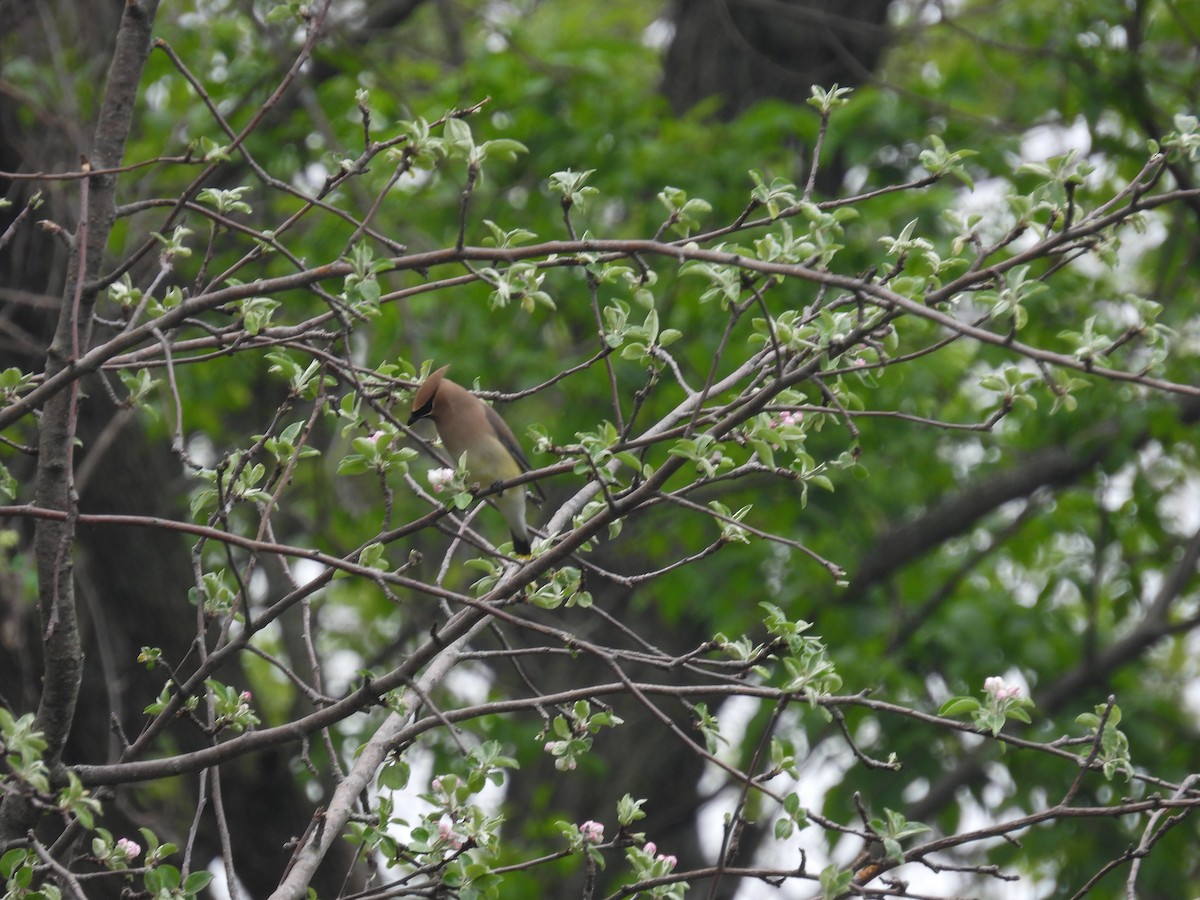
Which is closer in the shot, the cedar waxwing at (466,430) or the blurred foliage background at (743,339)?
the cedar waxwing at (466,430)

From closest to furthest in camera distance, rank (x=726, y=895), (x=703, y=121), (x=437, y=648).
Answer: (x=437, y=648), (x=726, y=895), (x=703, y=121)

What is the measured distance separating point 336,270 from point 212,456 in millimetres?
7784

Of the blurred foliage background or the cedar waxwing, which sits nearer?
the cedar waxwing

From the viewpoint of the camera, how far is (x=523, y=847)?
845 cm

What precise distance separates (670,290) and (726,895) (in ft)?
12.5

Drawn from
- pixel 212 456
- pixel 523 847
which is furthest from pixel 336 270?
pixel 212 456

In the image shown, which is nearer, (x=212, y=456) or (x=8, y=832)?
(x=8, y=832)

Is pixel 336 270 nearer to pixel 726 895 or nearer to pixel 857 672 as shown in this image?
pixel 857 672

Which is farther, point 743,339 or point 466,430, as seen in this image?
point 743,339

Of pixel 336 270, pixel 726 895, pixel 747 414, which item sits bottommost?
pixel 726 895

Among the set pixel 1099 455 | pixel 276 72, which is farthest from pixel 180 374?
pixel 1099 455

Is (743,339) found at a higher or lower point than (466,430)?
lower

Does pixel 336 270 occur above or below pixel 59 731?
above

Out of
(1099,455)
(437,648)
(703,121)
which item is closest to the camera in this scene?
(437,648)
